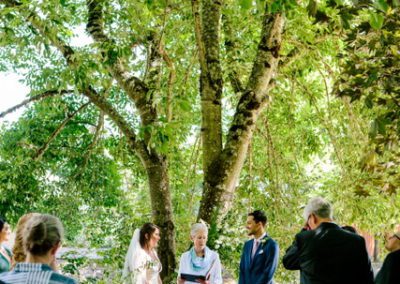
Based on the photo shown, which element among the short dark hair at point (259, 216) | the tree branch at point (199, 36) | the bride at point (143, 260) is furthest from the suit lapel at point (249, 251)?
the tree branch at point (199, 36)

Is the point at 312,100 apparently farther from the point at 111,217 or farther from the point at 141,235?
the point at 111,217

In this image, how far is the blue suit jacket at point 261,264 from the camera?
5461 millimetres

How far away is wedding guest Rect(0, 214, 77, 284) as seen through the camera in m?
2.62

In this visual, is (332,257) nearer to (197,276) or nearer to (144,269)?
(197,276)

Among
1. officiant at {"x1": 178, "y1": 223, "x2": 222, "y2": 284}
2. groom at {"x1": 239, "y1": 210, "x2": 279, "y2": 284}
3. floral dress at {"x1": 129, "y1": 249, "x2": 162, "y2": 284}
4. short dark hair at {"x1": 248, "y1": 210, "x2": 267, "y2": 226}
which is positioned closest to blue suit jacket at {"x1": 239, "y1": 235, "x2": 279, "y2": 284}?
groom at {"x1": 239, "y1": 210, "x2": 279, "y2": 284}

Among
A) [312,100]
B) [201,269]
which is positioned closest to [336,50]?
[312,100]

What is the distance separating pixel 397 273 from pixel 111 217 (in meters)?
6.80

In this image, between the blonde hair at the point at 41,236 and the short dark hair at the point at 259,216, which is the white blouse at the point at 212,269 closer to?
the short dark hair at the point at 259,216

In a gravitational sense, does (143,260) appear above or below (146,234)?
below

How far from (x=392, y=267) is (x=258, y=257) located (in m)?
1.91

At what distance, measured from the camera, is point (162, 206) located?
6738 millimetres

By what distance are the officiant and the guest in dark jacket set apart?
2.15m

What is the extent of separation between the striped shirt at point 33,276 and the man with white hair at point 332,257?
1.98 m

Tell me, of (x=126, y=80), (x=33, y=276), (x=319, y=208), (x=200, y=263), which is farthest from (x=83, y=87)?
(x=33, y=276)
